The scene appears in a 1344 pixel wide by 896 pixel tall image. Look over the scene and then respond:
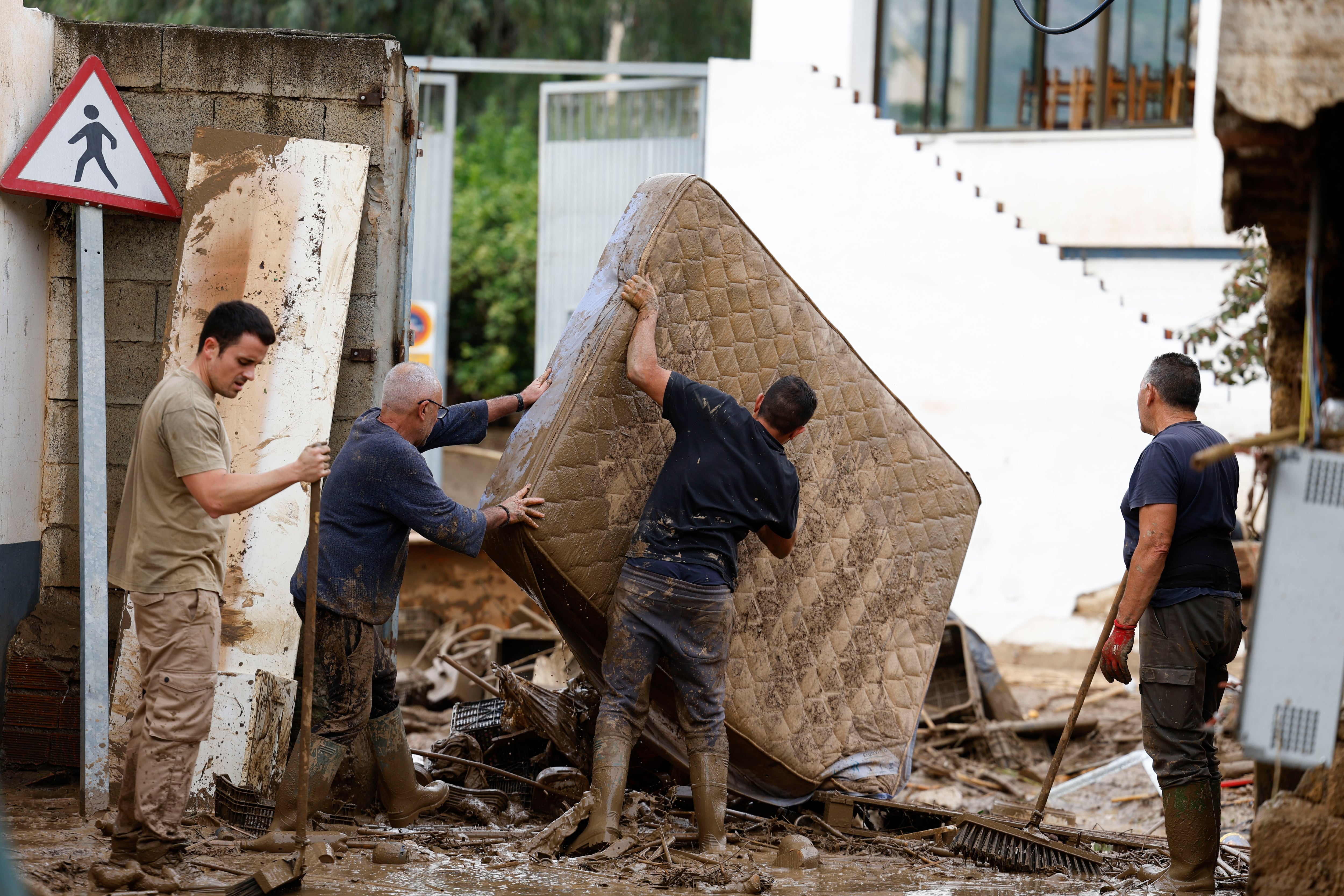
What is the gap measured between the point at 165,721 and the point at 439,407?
4.76ft

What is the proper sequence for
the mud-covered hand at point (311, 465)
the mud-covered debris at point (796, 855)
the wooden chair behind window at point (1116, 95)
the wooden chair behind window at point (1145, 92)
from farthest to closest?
the wooden chair behind window at point (1116, 95)
the wooden chair behind window at point (1145, 92)
the mud-covered debris at point (796, 855)
the mud-covered hand at point (311, 465)

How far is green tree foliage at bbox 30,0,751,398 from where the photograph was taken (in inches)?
629

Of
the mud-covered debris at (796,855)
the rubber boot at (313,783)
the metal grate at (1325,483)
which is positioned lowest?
the mud-covered debris at (796,855)

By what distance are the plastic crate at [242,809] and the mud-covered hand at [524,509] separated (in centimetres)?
140

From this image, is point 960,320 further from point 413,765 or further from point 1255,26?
point 1255,26

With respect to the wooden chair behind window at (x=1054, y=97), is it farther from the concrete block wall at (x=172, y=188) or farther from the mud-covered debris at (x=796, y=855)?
the mud-covered debris at (x=796, y=855)

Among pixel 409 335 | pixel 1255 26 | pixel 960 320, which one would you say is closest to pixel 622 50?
pixel 960 320

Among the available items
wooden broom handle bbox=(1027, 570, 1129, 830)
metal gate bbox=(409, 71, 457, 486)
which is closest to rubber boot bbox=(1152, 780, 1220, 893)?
wooden broom handle bbox=(1027, 570, 1129, 830)

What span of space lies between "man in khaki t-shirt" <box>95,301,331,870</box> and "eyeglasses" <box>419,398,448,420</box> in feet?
2.18

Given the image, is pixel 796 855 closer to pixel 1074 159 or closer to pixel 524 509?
pixel 524 509

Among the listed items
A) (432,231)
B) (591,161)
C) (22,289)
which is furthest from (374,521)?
(432,231)

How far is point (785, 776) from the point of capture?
16.4 feet

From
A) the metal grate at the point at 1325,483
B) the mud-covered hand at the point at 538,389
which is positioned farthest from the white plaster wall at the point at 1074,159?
the metal grate at the point at 1325,483

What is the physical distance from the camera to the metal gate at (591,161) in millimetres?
10906
